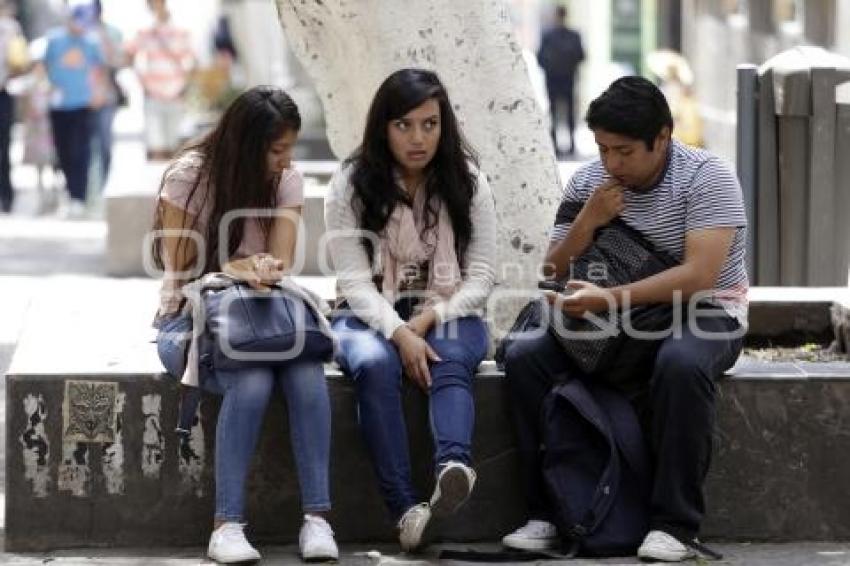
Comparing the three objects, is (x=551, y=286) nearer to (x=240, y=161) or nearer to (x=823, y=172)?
(x=240, y=161)

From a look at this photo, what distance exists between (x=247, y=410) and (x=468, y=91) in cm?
211

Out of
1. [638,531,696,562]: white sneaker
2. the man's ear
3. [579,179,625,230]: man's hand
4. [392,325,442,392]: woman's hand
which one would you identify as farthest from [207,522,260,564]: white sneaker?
the man's ear

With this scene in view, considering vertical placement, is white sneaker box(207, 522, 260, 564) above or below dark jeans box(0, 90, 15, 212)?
A: below

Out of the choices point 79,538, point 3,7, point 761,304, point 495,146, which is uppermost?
point 3,7

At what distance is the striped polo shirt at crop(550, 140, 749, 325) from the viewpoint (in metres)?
6.77

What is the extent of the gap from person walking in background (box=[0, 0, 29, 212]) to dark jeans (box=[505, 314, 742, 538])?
11.5 metres

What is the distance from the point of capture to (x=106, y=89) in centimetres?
1777

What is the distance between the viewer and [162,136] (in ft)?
64.7

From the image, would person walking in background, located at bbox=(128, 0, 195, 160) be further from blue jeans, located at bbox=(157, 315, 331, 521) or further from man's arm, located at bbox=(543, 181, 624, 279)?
blue jeans, located at bbox=(157, 315, 331, 521)

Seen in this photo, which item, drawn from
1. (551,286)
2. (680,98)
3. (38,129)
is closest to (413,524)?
(551,286)

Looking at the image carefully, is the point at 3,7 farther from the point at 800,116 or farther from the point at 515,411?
the point at 515,411

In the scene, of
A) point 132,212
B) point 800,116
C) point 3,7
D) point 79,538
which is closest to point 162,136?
point 3,7

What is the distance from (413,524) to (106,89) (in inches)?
454

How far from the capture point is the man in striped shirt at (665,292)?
6.65 metres
